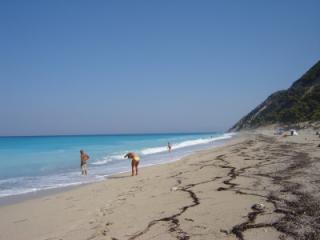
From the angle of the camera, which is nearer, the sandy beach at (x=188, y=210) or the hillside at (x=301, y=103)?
the sandy beach at (x=188, y=210)

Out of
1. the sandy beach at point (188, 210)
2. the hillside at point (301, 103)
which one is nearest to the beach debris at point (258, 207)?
the sandy beach at point (188, 210)

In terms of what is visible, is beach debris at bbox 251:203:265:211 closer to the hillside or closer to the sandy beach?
the sandy beach

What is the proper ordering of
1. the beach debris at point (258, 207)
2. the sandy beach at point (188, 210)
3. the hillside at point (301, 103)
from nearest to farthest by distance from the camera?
the sandy beach at point (188, 210) → the beach debris at point (258, 207) → the hillside at point (301, 103)

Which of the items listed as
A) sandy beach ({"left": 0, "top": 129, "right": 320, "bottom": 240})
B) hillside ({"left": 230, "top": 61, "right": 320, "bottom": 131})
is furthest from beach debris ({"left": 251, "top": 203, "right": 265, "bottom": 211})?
hillside ({"left": 230, "top": 61, "right": 320, "bottom": 131})

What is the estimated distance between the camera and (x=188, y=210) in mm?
6941

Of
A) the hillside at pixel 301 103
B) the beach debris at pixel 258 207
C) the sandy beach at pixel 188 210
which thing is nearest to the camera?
the sandy beach at pixel 188 210

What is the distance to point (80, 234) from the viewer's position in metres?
6.49

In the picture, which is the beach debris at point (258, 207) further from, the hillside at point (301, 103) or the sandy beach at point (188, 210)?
the hillside at point (301, 103)

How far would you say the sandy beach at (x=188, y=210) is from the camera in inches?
219

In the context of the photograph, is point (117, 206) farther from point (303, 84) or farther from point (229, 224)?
point (303, 84)

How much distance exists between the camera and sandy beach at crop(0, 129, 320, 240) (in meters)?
5.57

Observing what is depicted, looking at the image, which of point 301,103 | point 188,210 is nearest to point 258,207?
point 188,210

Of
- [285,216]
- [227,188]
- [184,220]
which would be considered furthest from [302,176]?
[184,220]

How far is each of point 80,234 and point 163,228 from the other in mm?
1605
